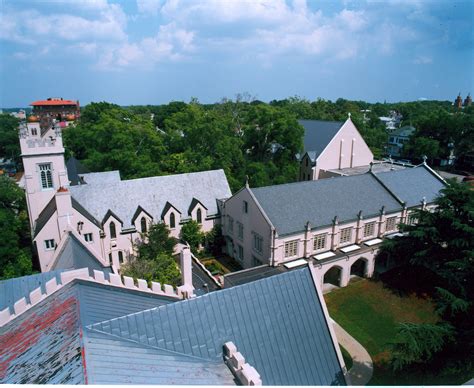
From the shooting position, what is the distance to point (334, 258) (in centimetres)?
2991

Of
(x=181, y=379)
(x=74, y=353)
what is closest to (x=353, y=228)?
(x=181, y=379)

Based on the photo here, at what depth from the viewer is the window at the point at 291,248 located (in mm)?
29811

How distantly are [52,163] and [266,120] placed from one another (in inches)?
1118

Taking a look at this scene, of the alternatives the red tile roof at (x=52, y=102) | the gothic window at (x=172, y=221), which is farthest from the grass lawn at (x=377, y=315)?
the red tile roof at (x=52, y=102)

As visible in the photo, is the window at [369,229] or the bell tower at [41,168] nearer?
the bell tower at [41,168]

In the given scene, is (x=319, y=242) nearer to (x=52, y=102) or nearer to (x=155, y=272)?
(x=155, y=272)

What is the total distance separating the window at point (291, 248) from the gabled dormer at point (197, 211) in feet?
33.8

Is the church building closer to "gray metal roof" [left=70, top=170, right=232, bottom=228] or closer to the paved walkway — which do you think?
"gray metal roof" [left=70, top=170, right=232, bottom=228]

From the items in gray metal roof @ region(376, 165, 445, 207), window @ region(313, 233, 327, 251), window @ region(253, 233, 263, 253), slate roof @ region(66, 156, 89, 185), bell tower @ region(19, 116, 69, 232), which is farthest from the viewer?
slate roof @ region(66, 156, 89, 185)

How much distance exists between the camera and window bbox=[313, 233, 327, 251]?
30841 millimetres

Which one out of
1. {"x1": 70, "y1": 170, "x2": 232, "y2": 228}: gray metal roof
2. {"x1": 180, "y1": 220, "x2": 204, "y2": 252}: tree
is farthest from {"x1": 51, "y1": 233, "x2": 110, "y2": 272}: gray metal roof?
{"x1": 180, "y1": 220, "x2": 204, "y2": 252}: tree

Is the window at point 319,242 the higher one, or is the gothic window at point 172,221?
the gothic window at point 172,221

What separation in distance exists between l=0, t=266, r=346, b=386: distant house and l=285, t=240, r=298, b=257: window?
15.0 m

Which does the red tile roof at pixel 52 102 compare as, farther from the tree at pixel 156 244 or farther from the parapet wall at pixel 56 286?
the parapet wall at pixel 56 286
